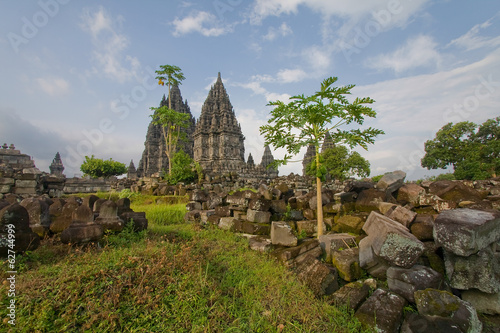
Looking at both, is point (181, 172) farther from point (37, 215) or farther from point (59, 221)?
point (37, 215)

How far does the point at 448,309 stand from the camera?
207cm

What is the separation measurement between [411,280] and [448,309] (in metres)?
0.42

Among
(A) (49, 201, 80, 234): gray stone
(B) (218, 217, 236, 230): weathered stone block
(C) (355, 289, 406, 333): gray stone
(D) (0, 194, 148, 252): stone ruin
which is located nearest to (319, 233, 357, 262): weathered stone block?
(C) (355, 289, 406, 333): gray stone

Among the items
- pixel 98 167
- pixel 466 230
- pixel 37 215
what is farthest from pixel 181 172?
pixel 98 167

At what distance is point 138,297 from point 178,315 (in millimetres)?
477

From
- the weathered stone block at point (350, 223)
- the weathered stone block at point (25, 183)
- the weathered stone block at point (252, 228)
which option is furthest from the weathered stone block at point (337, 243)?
the weathered stone block at point (25, 183)

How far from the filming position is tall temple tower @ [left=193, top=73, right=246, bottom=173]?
115ft

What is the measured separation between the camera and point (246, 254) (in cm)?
406

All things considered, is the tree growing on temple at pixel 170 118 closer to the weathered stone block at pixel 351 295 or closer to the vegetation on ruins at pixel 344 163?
the weathered stone block at pixel 351 295

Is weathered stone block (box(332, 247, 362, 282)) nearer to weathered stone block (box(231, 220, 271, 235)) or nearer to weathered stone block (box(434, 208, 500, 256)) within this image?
weathered stone block (box(434, 208, 500, 256))

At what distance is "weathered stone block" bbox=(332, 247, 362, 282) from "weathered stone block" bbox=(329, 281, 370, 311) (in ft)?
0.74

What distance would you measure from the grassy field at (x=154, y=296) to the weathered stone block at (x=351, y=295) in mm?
112

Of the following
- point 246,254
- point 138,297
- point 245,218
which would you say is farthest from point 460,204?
point 138,297

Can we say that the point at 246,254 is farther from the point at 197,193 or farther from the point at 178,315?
the point at 197,193
